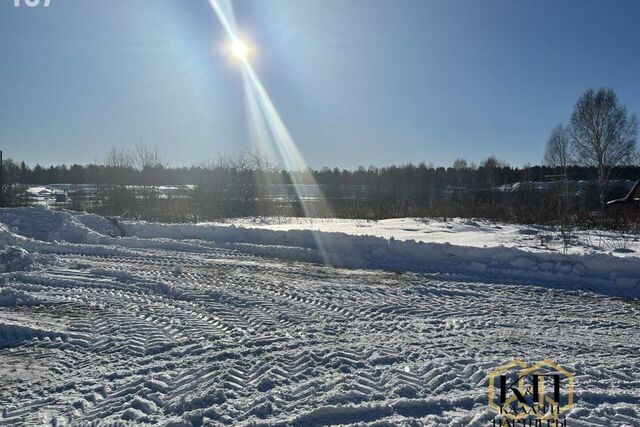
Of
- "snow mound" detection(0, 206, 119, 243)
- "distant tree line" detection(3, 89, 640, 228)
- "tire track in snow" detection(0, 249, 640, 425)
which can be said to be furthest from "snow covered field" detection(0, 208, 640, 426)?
"distant tree line" detection(3, 89, 640, 228)

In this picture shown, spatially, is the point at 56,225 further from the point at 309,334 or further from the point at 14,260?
the point at 309,334

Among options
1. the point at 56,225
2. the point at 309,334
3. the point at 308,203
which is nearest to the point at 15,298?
the point at 309,334

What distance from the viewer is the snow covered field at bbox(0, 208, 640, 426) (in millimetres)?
4168

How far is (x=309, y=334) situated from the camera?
6.16 m

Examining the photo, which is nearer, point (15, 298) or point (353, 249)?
point (15, 298)

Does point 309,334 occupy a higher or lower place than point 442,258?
lower

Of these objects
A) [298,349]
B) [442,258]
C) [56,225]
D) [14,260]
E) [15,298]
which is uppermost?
[56,225]

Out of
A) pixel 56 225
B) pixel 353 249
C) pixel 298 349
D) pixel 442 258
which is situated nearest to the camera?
pixel 298 349

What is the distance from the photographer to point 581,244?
12906mm

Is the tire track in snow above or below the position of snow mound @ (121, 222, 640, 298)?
below

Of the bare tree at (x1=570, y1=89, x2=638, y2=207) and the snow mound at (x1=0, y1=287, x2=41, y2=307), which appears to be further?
the bare tree at (x1=570, y1=89, x2=638, y2=207)

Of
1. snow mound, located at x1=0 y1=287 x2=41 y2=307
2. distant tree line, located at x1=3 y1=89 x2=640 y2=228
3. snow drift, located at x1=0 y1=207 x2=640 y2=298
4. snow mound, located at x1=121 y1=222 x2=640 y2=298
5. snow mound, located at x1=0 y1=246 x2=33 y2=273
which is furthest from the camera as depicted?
distant tree line, located at x1=3 y1=89 x2=640 y2=228

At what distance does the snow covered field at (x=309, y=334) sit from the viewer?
4.17 meters

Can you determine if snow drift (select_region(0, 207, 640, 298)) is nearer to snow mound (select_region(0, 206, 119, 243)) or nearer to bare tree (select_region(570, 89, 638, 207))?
snow mound (select_region(0, 206, 119, 243))
